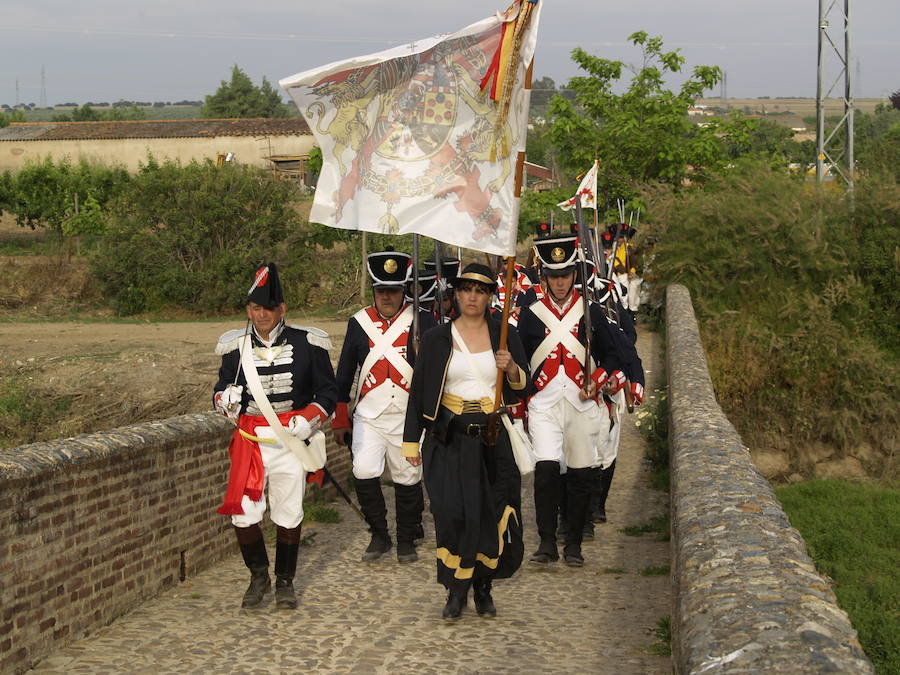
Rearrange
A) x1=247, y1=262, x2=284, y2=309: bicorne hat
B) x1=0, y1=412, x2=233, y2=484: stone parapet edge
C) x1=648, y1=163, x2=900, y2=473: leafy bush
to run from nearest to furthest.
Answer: x1=0, y1=412, x2=233, y2=484: stone parapet edge → x1=247, y1=262, x2=284, y2=309: bicorne hat → x1=648, y1=163, x2=900, y2=473: leafy bush

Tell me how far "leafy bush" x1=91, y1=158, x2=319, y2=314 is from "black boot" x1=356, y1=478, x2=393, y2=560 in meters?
20.8

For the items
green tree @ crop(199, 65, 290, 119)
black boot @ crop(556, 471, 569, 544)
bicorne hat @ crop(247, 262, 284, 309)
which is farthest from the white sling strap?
green tree @ crop(199, 65, 290, 119)

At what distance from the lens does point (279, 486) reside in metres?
7.40

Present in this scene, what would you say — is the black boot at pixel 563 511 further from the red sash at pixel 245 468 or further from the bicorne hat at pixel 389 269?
the red sash at pixel 245 468

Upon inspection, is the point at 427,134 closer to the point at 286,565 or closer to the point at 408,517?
the point at 286,565

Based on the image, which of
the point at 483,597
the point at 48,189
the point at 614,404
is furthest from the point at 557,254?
the point at 48,189

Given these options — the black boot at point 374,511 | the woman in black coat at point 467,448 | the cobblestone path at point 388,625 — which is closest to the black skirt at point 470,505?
the woman in black coat at point 467,448

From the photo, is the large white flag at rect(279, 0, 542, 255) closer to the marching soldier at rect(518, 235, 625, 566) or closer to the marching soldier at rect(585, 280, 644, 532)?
the marching soldier at rect(518, 235, 625, 566)

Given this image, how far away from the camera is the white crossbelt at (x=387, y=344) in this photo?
8820 mm

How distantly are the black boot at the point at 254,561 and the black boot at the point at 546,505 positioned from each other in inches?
80.9

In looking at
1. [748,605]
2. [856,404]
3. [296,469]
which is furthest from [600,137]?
[748,605]

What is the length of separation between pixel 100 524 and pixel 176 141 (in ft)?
183

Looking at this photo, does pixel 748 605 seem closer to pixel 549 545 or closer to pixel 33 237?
pixel 549 545

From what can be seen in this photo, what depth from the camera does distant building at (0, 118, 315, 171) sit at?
198 feet
